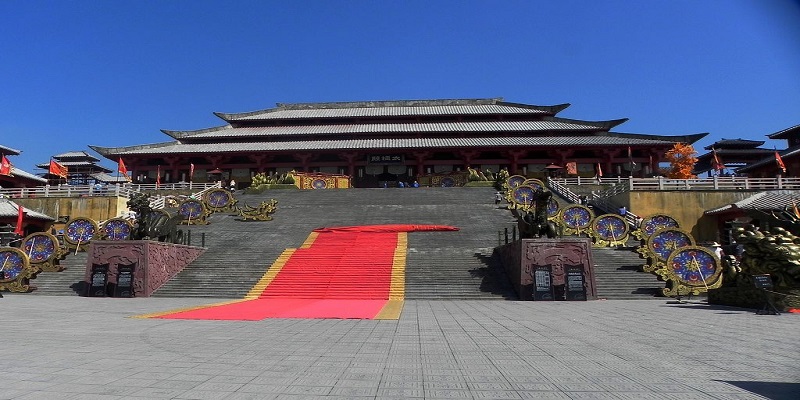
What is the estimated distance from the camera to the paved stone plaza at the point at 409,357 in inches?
155

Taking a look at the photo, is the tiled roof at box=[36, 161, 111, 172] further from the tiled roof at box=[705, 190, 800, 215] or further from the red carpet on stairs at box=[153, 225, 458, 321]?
the tiled roof at box=[705, 190, 800, 215]

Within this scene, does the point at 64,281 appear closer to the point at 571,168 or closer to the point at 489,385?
the point at 489,385

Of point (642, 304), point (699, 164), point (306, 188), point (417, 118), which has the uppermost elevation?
point (417, 118)

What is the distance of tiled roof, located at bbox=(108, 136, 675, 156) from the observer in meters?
41.4

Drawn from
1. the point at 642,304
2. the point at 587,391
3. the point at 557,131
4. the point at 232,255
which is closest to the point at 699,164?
the point at 557,131

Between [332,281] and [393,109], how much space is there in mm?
42181

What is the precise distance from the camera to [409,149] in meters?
42.6

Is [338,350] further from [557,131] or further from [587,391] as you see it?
[557,131]

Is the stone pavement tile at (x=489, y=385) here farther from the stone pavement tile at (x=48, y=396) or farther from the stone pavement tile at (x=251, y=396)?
the stone pavement tile at (x=48, y=396)

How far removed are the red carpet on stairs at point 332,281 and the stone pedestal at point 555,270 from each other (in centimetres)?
432

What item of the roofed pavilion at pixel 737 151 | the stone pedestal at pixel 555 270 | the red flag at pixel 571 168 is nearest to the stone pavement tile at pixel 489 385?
the stone pedestal at pixel 555 270

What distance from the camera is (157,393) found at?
3838 millimetres

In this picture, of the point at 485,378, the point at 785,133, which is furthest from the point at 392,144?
the point at 485,378

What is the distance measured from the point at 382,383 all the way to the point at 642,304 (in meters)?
9.82
